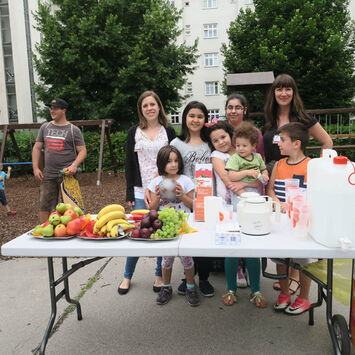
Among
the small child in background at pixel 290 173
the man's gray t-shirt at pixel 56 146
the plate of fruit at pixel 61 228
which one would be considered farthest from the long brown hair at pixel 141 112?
the man's gray t-shirt at pixel 56 146

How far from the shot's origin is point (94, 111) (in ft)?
42.3

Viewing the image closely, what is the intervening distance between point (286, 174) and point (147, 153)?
1.24 meters

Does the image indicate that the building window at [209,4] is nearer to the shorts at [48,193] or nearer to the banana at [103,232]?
the shorts at [48,193]

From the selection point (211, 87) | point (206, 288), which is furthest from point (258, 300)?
point (211, 87)

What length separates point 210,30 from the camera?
28500mm

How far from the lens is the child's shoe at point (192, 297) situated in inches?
106

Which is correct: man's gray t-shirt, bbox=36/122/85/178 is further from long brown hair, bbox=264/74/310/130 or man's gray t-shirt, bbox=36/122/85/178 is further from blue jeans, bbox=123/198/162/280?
long brown hair, bbox=264/74/310/130

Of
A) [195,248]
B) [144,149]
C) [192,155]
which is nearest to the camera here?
[195,248]

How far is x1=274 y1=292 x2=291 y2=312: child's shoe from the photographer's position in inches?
101

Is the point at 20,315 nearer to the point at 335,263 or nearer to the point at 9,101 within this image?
the point at 335,263

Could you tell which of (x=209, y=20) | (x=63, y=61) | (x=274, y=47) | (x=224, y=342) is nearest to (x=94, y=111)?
(x=63, y=61)

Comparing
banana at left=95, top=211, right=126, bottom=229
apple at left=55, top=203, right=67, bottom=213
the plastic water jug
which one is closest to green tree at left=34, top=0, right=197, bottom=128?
apple at left=55, top=203, right=67, bottom=213

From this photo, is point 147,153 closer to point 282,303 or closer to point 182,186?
point 182,186

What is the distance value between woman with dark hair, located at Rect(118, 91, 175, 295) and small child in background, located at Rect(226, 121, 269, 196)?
0.77 m
